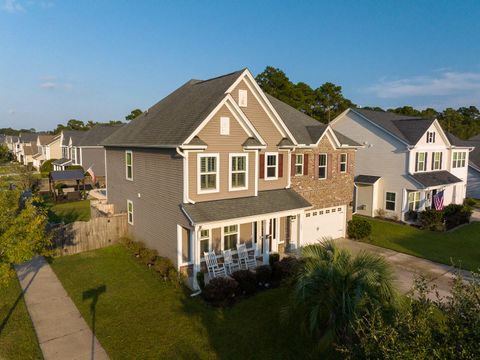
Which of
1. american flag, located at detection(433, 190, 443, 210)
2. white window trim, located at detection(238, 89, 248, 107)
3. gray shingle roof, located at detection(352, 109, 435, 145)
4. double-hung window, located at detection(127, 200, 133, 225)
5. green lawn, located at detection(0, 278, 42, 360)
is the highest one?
white window trim, located at detection(238, 89, 248, 107)

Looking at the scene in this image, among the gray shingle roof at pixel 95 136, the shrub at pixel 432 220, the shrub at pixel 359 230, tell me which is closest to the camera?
the shrub at pixel 359 230

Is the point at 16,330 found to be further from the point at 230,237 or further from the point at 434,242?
the point at 434,242

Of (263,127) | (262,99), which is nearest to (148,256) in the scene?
(263,127)

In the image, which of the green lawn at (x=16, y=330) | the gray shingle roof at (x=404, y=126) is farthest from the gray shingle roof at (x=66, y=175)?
the gray shingle roof at (x=404, y=126)

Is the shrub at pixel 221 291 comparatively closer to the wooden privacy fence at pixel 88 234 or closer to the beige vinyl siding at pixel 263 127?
the beige vinyl siding at pixel 263 127

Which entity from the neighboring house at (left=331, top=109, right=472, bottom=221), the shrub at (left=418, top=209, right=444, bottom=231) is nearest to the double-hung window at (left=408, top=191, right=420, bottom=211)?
the neighboring house at (left=331, top=109, right=472, bottom=221)

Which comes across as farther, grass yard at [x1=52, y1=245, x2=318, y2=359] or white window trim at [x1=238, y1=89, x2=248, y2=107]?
white window trim at [x1=238, y1=89, x2=248, y2=107]

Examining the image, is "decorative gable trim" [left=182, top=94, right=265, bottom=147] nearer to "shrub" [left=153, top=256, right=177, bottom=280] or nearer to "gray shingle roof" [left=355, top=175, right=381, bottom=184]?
"shrub" [left=153, top=256, right=177, bottom=280]

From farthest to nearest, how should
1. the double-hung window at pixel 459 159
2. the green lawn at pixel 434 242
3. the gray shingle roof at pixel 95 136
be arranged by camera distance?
the gray shingle roof at pixel 95 136
the double-hung window at pixel 459 159
the green lawn at pixel 434 242
